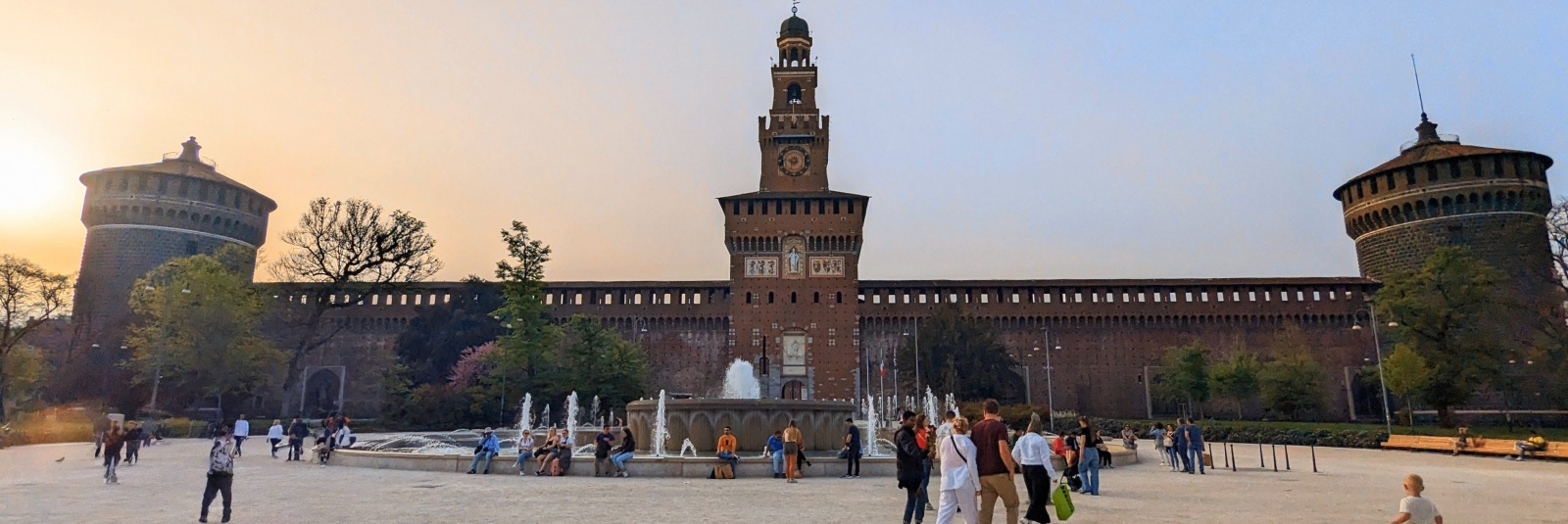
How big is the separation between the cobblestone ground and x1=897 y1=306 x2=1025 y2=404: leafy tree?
27.7m

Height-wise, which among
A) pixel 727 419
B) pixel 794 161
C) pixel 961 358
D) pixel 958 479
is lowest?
pixel 958 479

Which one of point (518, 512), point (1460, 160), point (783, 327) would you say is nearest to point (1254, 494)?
point (518, 512)

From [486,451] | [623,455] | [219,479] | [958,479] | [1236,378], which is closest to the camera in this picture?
[958,479]

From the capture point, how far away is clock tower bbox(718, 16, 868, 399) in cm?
5062

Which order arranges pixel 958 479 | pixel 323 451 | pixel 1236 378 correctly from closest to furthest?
pixel 958 479
pixel 323 451
pixel 1236 378

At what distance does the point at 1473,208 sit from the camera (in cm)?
4697

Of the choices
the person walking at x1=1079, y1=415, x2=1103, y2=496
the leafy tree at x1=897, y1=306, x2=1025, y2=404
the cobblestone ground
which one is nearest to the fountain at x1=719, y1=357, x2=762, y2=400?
the leafy tree at x1=897, y1=306, x2=1025, y2=404

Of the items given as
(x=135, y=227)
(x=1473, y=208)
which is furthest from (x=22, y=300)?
(x=1473, y=208)

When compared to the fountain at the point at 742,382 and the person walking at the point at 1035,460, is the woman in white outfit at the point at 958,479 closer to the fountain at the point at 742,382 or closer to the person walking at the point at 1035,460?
the person walking at the point at 1035,460

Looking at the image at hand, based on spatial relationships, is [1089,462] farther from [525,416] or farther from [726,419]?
[525,416]

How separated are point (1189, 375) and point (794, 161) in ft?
87.0

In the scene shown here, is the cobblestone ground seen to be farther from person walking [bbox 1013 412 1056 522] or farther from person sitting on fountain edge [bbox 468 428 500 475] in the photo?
person walking [bbox 1013 412 1056 522]

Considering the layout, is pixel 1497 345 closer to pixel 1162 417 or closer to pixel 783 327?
pixel 1162 417

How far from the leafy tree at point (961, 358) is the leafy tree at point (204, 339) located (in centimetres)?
3421
